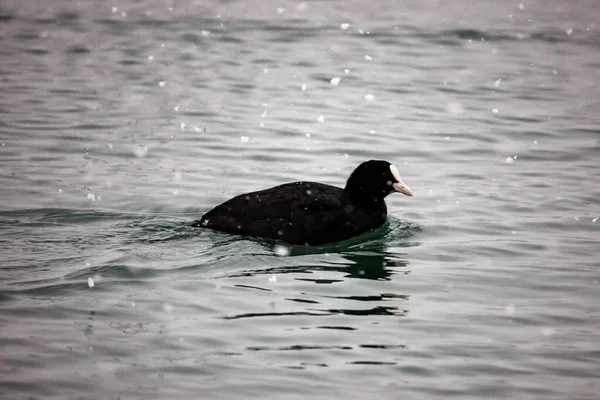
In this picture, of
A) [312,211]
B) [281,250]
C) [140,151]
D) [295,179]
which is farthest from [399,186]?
[140,151]

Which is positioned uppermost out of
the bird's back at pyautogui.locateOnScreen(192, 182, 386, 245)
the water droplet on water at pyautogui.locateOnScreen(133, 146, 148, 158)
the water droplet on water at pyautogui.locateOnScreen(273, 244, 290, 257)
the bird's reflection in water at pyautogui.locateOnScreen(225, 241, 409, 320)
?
the water droplet on water at pyautogui.locateOnScreen(133, 146, 148, 158)

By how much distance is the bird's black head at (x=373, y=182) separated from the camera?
41.0 ft

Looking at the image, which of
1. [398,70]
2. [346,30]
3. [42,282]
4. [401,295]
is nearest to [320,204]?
[401,295]

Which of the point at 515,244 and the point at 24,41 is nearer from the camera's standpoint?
the point at 515,244

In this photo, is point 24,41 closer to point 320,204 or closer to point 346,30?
point 346,30

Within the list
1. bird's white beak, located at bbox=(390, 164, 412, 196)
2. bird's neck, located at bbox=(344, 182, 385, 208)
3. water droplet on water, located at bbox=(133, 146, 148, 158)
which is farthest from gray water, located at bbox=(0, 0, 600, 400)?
bird's white beak, located at bbox=(390, 164, 412, 196)

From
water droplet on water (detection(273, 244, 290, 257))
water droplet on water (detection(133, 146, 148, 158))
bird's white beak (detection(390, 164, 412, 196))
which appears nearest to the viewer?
water droplet on water (detection(273, 244, 290, 257))

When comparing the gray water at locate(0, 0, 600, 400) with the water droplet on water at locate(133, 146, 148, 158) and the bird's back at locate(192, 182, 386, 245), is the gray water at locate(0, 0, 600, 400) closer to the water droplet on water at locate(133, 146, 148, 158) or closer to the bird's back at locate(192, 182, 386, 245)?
the water droplet on water at locate(133, 146, 148, 158)

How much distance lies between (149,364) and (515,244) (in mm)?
5399

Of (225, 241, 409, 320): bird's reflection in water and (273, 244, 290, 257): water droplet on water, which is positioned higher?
(273, 244, 290, 257): water droplet on water

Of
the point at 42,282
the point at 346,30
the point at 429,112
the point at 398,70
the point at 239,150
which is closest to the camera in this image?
the point at 42,282

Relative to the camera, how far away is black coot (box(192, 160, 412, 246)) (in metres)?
11.7

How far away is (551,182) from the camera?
589 inches

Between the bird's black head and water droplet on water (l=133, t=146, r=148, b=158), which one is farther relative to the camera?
water droplet on water (l=133, t=146, r=148, b=158)
